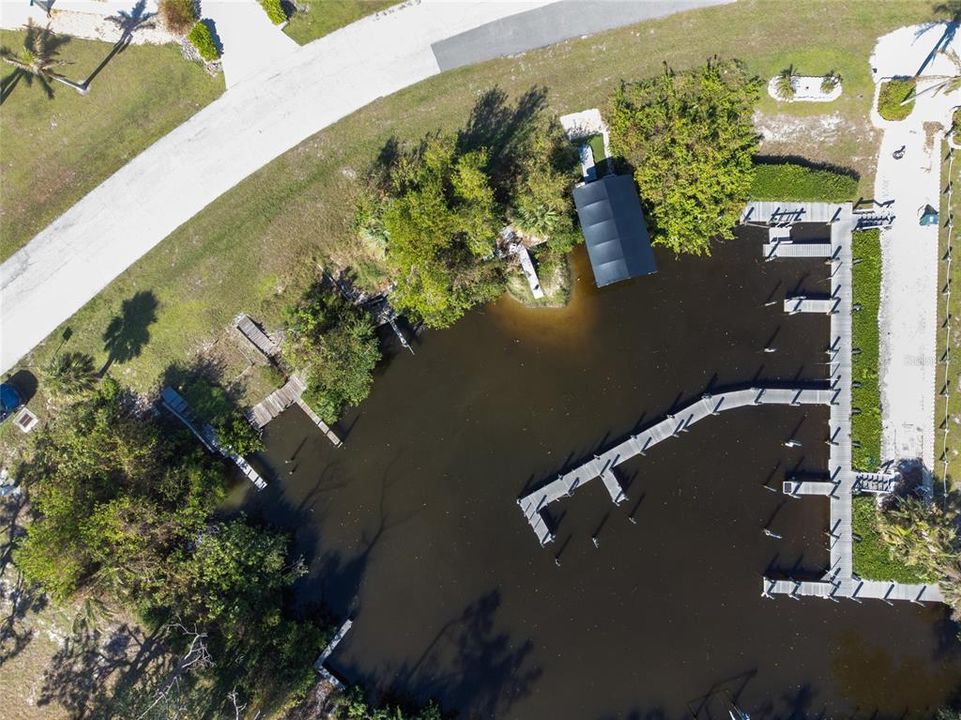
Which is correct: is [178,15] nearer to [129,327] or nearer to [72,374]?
[129,327]

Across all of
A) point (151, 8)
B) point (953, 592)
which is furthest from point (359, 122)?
point (953, 592)

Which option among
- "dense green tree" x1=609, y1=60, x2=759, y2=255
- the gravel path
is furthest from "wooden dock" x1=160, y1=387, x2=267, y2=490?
the gravel path

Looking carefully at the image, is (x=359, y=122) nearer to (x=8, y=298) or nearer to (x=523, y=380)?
(x=523, y=380)

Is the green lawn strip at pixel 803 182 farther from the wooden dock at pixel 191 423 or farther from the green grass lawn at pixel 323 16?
the wooden dock at pixel 191 423

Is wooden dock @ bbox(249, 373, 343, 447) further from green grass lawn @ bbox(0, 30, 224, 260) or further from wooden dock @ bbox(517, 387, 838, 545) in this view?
green grass lawn @ bbox(0, 30, 224, 260)

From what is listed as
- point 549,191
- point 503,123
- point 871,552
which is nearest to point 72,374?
point 503,123

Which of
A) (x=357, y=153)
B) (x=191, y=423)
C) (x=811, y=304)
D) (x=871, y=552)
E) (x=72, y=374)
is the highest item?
(x=357, y=153)
